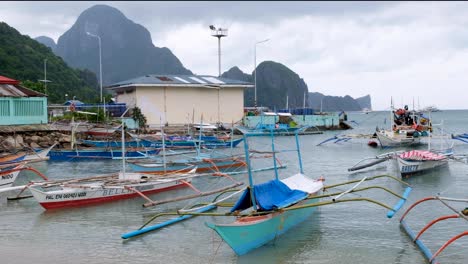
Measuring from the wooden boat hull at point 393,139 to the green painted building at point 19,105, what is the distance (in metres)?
22.1

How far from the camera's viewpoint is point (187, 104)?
47000 millimetres

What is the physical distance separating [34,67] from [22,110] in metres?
33.3

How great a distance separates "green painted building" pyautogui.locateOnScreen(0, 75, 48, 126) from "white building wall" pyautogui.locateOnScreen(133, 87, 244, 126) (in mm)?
13992

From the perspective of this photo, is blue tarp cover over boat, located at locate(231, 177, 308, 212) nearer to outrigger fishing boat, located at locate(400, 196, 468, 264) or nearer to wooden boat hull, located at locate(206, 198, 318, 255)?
wooden boat hull, located at locate(206, 198, 318, 255)

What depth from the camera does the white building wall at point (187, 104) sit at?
45219 millimetres

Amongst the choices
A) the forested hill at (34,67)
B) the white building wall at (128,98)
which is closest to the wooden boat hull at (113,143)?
the white building wall at (128,98)

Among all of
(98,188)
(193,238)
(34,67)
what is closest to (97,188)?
(98,188)

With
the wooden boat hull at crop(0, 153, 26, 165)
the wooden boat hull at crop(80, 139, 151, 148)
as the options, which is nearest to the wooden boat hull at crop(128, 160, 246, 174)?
the wooden boat hull at crop(0, 153, 26, 165)

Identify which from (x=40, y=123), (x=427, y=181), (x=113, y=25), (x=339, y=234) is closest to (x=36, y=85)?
(x=40, y=123)

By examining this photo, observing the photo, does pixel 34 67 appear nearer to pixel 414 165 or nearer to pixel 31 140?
pixel 31 140

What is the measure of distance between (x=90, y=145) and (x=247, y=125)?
20.5m

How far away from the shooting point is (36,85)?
45.0m

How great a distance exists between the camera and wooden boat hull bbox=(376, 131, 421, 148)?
34.4 meters

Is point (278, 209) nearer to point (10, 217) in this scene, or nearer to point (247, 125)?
point (10, 217)
